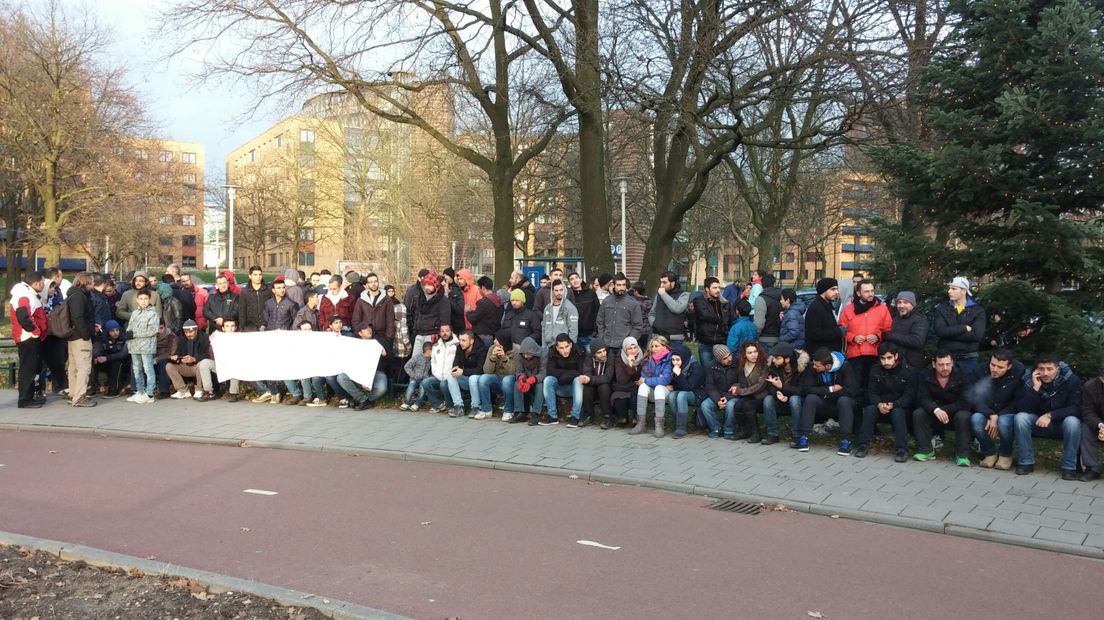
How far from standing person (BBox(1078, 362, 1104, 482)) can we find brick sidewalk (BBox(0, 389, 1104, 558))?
161 mm

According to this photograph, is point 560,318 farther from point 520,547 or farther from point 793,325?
point 520,547

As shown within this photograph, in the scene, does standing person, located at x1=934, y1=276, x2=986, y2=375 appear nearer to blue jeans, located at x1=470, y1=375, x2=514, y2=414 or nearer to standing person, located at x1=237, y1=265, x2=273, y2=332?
blue jeans, located at x1=470, y1=375, x2=514, y2=414

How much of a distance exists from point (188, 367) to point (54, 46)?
19.1m

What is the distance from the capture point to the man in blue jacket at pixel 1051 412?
325 inches

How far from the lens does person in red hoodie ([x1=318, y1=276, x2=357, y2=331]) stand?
44.8 ft

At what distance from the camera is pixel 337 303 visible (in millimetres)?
13711

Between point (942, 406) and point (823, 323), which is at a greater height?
point (823, 323)

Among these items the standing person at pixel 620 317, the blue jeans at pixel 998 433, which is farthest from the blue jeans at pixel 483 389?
the blue jeans at pixel 998 433

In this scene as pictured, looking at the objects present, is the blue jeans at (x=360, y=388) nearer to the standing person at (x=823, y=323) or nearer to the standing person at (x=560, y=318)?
the standing person at (x=560, y=318)

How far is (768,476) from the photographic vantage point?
849 centimetres

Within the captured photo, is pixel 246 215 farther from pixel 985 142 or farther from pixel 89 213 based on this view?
pixel 985 142

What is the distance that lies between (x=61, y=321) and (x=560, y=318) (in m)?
7.55

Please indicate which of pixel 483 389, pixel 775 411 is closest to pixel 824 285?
pixel 775 411

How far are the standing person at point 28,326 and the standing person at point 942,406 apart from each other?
12250mm
